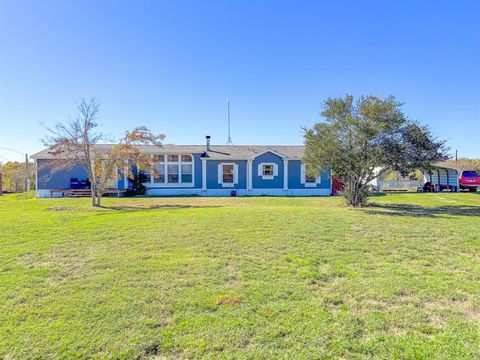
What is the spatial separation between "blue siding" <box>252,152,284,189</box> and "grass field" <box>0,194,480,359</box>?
16.1 meters

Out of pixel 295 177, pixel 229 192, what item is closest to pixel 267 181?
pixel 295 177

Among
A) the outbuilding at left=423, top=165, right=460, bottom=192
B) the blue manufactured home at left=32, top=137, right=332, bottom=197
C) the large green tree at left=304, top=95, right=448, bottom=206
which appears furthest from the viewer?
the outbuilding at left=423, top=165, right=460, bottom=192

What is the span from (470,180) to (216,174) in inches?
798

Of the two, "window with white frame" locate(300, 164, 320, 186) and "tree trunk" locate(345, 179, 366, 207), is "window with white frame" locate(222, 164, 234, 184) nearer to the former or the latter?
"window with white frame" locate(300, 164, 320, 186)

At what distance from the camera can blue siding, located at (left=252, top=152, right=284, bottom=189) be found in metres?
24.0

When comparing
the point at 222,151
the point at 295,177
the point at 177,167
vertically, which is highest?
the point at 222,151

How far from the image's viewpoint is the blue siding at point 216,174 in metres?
23.9

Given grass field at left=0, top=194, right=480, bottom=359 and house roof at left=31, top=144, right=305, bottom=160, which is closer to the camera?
grass field at left=0, top=194, right=480, bottom=359

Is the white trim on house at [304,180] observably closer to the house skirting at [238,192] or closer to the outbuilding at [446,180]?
the house skirting at [238,192]

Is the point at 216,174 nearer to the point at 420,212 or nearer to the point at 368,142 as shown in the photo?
the point at 368,142

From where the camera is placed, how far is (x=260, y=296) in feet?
13.4

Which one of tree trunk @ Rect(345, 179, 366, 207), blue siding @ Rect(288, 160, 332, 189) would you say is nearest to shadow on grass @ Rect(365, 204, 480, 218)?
tree trunk @ Rect(345, 179, 366, 207)

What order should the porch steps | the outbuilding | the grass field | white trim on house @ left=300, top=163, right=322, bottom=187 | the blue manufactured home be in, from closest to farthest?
the grass field, the porch steps, the blue manufactured home, white trim on house @ left=300, top=163, right=322, bottom=187, the outbuilding

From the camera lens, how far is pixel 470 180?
25.2 metres
